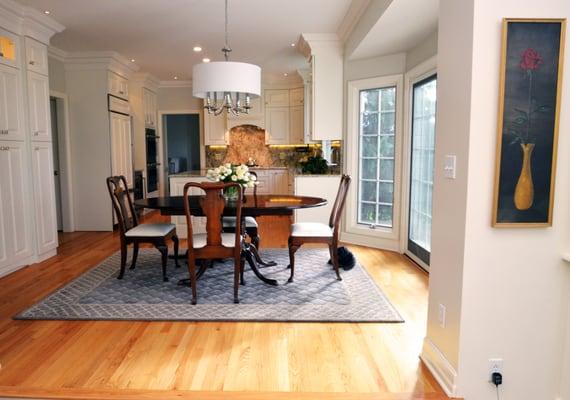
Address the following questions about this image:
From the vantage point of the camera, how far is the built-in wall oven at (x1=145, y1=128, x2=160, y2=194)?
26.4ft

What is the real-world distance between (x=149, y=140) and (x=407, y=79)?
513 cm

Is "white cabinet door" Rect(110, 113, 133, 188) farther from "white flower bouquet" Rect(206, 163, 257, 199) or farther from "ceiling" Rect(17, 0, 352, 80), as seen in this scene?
"white flower bouquet" Rect(206, 163, 257, 199)

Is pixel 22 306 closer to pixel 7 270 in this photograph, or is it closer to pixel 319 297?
pixel 7 270

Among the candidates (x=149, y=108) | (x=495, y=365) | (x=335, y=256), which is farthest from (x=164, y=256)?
(x=149, y=108)

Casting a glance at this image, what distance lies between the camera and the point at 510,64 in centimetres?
184

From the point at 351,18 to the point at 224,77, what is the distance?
1.82 meters

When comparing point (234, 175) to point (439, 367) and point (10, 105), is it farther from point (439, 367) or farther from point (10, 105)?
point (10, 105)

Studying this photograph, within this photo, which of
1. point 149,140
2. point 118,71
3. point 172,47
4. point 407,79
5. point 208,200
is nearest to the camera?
point 208,200

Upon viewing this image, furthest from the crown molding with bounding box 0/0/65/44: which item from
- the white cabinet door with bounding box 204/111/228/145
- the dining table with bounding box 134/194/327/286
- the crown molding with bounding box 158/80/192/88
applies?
the white cabinet door with bounding box 204/111/228/145

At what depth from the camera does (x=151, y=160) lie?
26.9ft

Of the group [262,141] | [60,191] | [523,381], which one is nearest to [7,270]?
[60,191]

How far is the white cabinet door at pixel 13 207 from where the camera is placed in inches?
164

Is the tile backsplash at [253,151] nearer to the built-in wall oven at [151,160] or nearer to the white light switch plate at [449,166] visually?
the built-in wall oven at [151,160]

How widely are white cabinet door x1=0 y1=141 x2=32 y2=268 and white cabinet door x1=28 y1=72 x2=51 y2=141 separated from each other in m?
0.32
